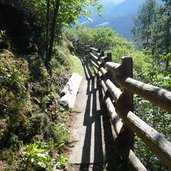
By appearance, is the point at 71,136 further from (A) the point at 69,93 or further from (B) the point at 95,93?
(B) the point at 95,93

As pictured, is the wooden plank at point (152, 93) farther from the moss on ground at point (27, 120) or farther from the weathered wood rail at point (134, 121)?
the moss on ground at point (27, 120)

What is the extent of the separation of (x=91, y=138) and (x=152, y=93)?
3.40 metres

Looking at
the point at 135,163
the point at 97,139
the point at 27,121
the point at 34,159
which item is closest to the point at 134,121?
the point at 135,163

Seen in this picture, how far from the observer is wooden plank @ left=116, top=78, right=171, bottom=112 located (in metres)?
3.33

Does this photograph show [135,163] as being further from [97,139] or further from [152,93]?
[97,139]

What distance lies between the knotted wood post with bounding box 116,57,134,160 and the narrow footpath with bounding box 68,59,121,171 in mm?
392

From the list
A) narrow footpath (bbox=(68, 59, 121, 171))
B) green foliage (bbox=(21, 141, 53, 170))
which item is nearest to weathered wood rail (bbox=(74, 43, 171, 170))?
narrow footpath (bbox=(68, 59, 121, 171))

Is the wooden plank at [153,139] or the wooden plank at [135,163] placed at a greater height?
the wooden plank at [153,139]

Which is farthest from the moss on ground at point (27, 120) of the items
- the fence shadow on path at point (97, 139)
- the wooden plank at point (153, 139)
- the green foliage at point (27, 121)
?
the wooden plank at point (153, 139)

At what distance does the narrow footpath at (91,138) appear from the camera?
5688 millimetres

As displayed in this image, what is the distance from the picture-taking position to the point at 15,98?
20.4 ft

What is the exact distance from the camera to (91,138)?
22.7 feet

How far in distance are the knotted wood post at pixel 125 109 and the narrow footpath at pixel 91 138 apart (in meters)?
0.39

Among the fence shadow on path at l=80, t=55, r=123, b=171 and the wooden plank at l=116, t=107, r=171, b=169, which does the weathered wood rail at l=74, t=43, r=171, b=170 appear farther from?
the fence shadow on path at l=80, t=55, r=123, b=171
